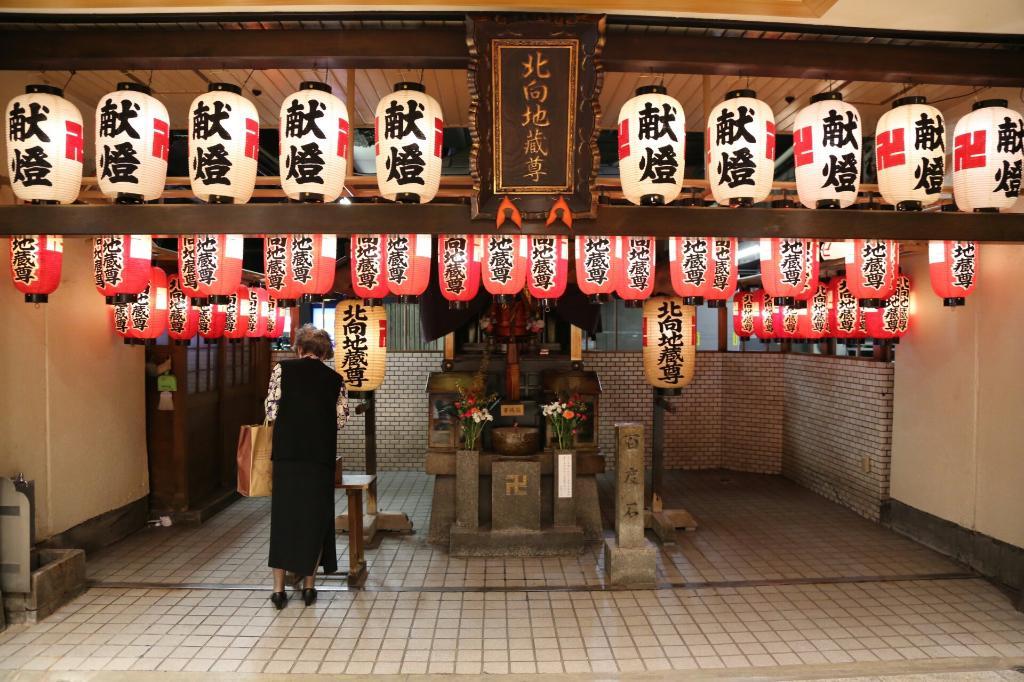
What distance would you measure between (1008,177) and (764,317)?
15.9 feet

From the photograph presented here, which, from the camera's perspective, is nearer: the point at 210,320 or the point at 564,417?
the point at 564,417

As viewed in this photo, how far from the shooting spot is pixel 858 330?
863 cm

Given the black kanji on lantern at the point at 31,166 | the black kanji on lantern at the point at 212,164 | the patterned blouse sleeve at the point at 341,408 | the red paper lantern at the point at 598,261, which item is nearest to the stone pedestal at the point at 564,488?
the red paper lantern at the point at 598,261

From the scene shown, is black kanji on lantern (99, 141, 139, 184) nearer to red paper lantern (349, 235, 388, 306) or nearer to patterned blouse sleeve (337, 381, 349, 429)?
red paper lantern (349, 235, 388, 306)

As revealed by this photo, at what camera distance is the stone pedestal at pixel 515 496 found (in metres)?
7.77

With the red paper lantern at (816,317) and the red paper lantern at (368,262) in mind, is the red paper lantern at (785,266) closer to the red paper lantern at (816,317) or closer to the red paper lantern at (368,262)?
the red paper lantern at (816,317)

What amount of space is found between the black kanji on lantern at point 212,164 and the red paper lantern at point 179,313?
142 inches

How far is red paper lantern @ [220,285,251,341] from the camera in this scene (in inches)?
347

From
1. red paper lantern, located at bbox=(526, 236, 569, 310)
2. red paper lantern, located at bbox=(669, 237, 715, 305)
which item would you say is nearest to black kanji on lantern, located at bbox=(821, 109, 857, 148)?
red paper lantern, located at bbox=(669, 237, 715, 305)

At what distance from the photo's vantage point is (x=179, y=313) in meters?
7.99

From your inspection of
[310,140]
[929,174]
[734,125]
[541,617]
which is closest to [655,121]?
[734,125]

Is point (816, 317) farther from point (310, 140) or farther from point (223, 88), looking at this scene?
point (223, 88)

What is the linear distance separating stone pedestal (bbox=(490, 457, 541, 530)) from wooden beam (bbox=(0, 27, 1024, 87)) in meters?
5.05

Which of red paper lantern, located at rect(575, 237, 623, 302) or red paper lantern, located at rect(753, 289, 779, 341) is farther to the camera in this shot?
red paper lantern, located at rect(753, 289, 779, 341)
